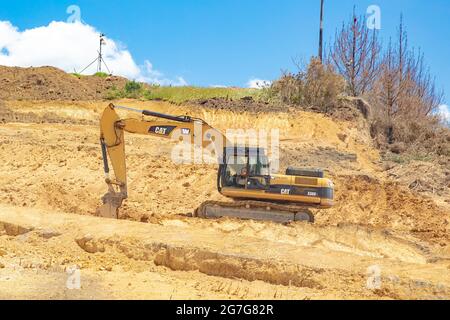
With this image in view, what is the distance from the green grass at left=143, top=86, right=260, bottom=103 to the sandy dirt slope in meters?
1.12

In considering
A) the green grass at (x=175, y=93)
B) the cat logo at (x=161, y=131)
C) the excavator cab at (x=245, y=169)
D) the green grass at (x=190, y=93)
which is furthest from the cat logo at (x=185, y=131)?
the green grass at (x=190, y=93)

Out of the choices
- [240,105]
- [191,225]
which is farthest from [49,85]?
A: [191,225]

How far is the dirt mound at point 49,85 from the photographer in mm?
23281

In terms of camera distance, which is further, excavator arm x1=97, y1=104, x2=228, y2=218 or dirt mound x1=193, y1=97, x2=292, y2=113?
dirt mound x1=193, y1=97, x2=292, y2=113

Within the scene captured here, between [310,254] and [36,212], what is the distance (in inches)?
202

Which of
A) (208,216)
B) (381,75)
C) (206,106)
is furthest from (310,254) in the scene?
(381,75)

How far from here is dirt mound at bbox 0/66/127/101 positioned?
917 inches

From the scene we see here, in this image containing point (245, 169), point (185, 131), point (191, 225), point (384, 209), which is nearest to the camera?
point (185, 131)

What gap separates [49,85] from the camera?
80.0 ft

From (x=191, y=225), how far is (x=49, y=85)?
589 inches

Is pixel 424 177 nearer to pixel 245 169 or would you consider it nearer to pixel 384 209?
pixel 384 209

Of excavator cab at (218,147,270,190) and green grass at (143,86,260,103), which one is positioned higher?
green grass at (143,86,260,103)

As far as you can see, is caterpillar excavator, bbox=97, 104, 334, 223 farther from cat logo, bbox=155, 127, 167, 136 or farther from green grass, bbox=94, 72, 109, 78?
green grass, bbox=94, 72, 109, 78

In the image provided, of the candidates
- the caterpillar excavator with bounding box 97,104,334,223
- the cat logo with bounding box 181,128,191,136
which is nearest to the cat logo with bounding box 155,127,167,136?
the caterpillar excavator with bounding box 97,104,334,223
